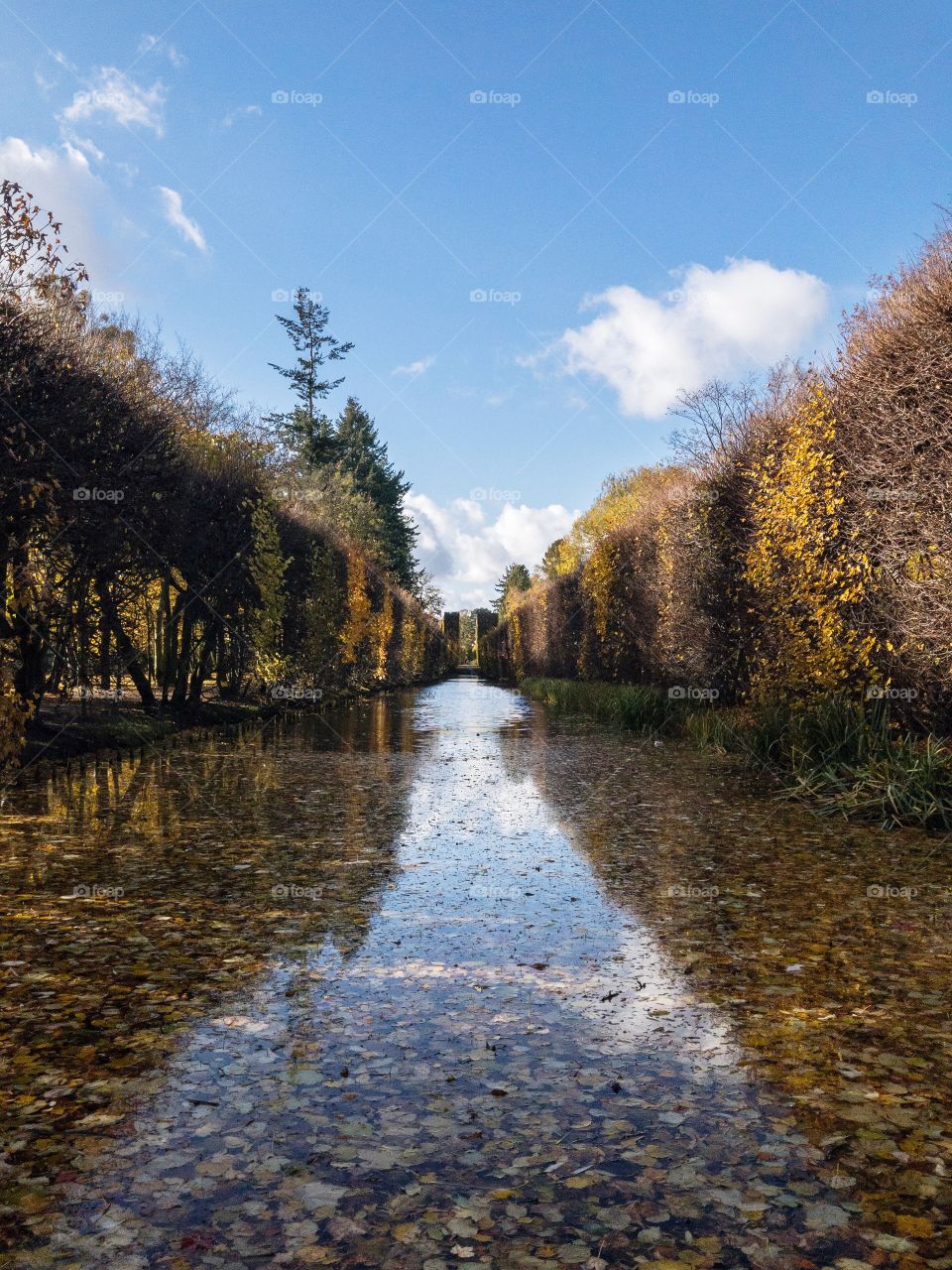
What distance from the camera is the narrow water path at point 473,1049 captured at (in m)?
3.06

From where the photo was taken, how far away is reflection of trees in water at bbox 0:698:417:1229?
4.41 m

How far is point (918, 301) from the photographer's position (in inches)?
427

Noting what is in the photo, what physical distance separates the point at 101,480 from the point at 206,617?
937 cm

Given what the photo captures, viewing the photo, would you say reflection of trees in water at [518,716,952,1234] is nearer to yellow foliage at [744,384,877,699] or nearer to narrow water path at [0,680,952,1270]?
narrow water path at [0,680,952,1270]

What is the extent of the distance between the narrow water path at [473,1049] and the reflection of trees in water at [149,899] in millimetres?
31

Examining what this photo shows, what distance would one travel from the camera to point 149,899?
23.1 ft

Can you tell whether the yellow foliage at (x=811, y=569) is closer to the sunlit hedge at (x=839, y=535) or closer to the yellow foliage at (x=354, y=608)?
the sunlit hedge at (x=839, y=535)

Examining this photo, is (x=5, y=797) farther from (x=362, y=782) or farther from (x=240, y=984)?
(x=240, y=984)

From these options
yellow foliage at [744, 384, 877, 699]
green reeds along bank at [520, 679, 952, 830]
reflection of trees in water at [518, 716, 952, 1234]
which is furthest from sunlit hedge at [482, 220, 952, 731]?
reflection of trees in water at [518, 716, 952, 1234]

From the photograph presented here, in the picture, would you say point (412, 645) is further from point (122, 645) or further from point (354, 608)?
point (122, 645)

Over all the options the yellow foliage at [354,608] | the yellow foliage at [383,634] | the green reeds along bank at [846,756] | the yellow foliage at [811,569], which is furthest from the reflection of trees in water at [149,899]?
the yellow foliage at [383,634]

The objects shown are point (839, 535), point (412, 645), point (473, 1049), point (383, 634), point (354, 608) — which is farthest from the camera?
point (412, 645)

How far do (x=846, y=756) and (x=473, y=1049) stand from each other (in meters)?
9.07

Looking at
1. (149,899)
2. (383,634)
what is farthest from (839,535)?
(383,634)
